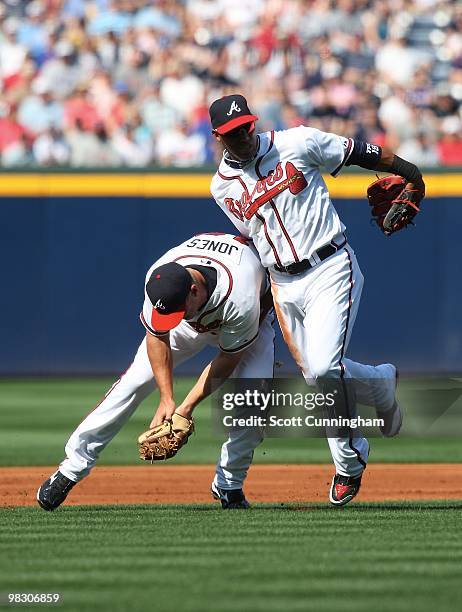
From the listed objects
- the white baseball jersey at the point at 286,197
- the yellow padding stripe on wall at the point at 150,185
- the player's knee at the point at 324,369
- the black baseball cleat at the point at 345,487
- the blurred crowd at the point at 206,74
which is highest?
the white baseball jersey at the point at 286,197

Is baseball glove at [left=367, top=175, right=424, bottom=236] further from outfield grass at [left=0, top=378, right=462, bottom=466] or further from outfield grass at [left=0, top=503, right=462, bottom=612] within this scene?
outfield grass at [left=0, top=378, right=462, bottom=466]

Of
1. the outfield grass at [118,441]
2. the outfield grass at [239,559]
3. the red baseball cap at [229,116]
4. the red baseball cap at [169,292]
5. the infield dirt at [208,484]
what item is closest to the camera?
the outfield grass at [239,559]

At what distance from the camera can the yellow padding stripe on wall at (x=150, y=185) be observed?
1222 cm

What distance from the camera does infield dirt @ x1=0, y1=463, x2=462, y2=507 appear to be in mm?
7145

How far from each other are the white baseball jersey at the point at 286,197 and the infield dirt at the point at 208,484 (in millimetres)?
1619

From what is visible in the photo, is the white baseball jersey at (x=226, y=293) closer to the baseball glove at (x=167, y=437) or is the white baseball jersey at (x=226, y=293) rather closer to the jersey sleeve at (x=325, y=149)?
the baseball glove at (x=167, y=437)

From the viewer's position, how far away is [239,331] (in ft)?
18.9

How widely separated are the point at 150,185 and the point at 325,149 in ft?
21.1

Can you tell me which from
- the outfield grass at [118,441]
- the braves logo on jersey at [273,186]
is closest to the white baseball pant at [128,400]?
the braves logo on jersey at [273,186]

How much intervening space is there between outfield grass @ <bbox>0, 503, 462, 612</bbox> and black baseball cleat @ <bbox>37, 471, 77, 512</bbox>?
7 centimetres

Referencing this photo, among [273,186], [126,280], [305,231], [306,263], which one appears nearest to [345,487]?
[306,263]

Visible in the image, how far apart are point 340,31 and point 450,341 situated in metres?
3.97

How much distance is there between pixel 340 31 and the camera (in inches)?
557

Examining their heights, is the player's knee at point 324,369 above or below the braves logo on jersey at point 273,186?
below
